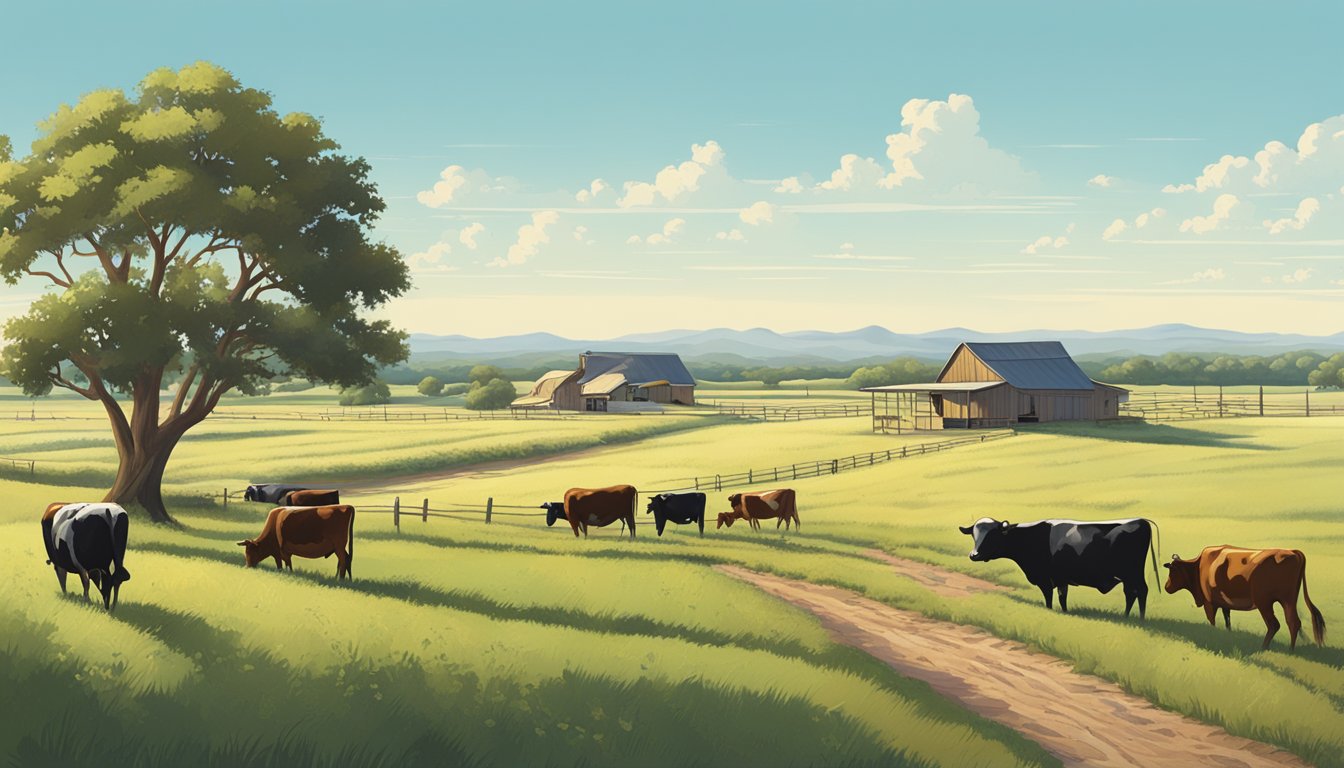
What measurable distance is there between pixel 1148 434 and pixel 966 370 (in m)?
14.1

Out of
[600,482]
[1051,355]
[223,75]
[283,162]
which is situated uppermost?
[223,75]

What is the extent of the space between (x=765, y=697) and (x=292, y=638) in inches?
262

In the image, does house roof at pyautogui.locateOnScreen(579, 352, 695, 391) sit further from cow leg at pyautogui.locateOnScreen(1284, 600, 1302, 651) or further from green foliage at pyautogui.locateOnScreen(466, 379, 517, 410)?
cow leg at pyautogui.locateOnScreen(1284, 600, 1302, 651)

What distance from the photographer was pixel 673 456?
65500 millimetres

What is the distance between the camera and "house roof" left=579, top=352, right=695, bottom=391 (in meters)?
115

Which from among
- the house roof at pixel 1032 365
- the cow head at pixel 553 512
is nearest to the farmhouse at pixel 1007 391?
the house roof at pixel 1032 365

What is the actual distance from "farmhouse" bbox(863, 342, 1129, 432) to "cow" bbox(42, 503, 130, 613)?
57261 millimetres

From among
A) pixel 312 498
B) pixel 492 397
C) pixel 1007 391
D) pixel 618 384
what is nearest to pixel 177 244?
pixel 312 498

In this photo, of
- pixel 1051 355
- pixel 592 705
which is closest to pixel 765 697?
pixel 592 705

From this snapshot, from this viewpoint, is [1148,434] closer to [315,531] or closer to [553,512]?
[553,512]

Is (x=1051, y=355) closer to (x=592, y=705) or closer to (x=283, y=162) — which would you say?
(x=283, y=162)

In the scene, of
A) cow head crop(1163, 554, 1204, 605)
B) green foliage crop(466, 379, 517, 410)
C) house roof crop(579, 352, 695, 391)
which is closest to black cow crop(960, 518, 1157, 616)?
cow head crop(1163, 554, 1204, 605)

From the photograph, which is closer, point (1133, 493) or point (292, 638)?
point (292, 638)

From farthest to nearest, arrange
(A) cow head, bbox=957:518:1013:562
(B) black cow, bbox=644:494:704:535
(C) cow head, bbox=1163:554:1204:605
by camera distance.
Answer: (B) black cow, bbox=644:494:704:535, (A) cow head, bbox=957:518:1013:562, (C) cow head, bbox=1163:554:1204:605
